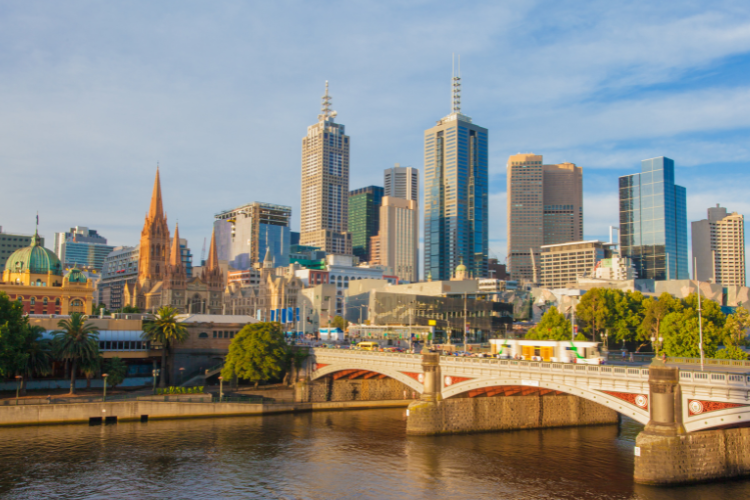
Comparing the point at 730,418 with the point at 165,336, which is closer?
the point at 730,418

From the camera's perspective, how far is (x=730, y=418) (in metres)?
46.7

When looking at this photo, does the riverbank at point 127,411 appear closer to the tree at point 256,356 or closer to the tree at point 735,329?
the tree at point 256,356

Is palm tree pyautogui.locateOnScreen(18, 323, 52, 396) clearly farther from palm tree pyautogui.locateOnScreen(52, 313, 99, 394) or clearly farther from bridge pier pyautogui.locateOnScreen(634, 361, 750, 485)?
bridge pier pyautogui.locateOnScreen(634, 361, 750, 485)

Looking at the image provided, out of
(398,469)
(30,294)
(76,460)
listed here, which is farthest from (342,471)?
(30,294)

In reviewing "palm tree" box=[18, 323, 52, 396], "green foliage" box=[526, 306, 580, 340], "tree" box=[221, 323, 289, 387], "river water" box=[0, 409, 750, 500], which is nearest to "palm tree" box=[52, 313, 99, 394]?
"palm tree" box=[18, 323, 52, 396]

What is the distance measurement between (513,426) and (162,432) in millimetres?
41983

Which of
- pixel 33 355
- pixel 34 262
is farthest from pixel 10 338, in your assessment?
pixel 34 262

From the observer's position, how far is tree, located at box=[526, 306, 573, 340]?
347 ft

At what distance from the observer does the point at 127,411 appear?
81.4 metres

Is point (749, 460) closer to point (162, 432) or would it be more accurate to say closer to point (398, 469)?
point (398, 469)

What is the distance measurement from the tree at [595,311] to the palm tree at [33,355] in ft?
301

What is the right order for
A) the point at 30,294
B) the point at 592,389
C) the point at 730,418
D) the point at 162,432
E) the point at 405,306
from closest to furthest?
the point at 730,418 < the point at 592,389 < the point at 162,432 < the point at 30,294 < the point at 405,306

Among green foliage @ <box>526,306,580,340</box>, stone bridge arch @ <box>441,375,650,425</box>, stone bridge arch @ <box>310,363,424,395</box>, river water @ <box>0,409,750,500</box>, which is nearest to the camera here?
river water @ <box>0,409,750,500</box>

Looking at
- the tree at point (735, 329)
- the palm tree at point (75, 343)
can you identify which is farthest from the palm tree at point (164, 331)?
the tree at point (735, 329)
